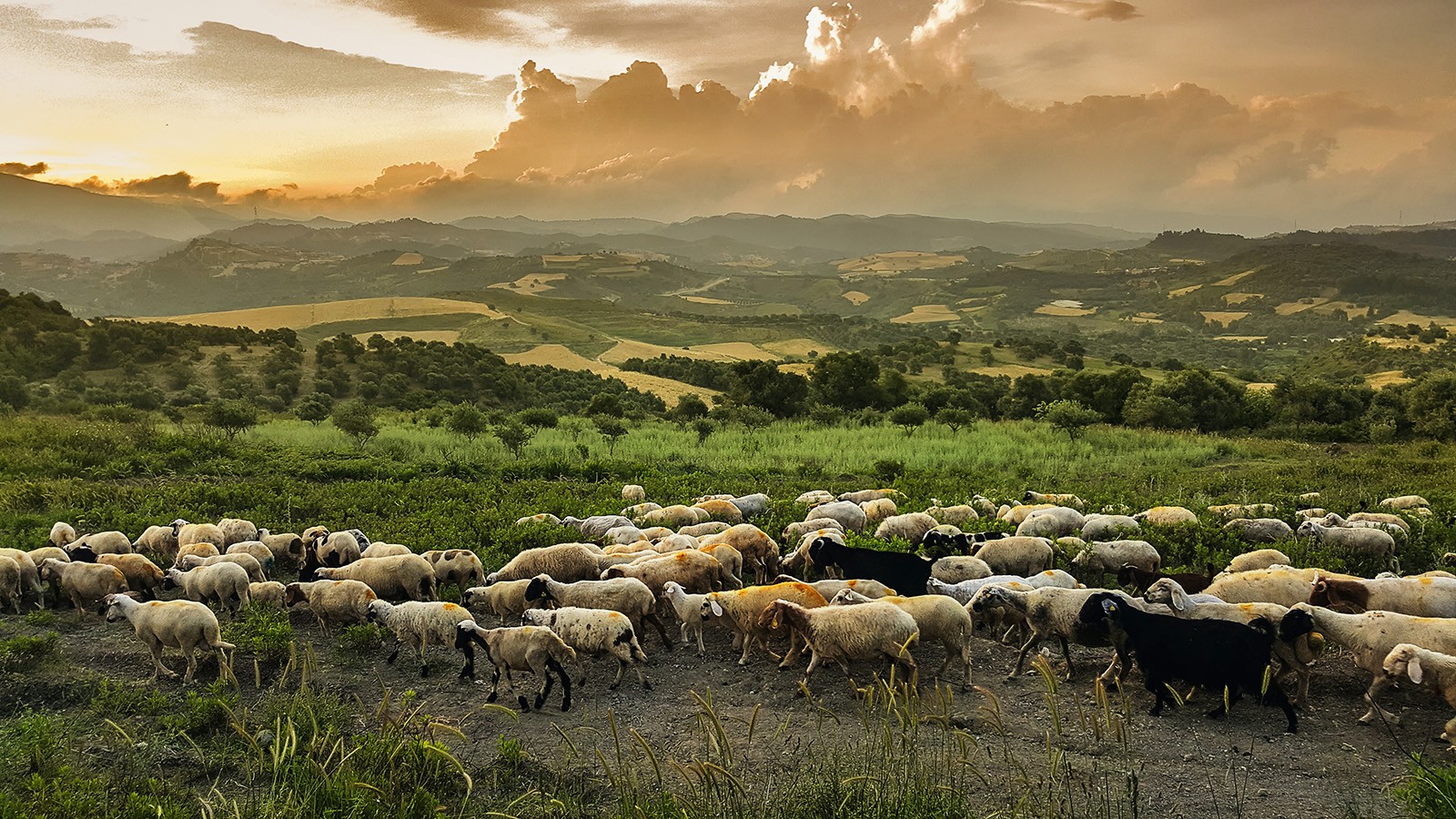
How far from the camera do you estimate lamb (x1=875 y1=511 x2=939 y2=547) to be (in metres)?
14.6

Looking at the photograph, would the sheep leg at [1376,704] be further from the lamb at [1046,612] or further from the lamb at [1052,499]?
the lamb at [1052,499]

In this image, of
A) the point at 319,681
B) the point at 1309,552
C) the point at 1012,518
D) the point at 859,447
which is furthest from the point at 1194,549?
the point at 859,447

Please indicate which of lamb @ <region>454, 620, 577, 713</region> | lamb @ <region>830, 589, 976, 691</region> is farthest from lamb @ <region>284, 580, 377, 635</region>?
lamb @ <region>830, 589, 976, 691</region>

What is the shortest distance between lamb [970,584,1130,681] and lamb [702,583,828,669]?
85.7 inches

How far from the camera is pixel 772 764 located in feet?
22.8

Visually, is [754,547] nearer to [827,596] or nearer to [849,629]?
[827,596]

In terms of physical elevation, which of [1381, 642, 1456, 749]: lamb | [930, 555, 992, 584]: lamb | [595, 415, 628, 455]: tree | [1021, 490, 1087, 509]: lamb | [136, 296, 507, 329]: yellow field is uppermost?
[136, 296, 507, 329]: yellow field

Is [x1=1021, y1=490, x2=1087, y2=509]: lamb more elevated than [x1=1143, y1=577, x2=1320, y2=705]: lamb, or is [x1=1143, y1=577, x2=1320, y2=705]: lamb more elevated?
[x1=1143, y1=577, x2=1320, y2=705]: lamb

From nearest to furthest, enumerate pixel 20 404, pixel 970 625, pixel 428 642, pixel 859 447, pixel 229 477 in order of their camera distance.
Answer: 1. pixel 970 625
2. pixel 428 642
3. pixel 229 477
4. pixel 859 447
5. pixel 20 404

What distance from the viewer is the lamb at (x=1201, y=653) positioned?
7738mm

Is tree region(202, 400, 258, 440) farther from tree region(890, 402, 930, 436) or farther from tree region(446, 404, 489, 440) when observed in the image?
tree region(890, 402, 930, 436)

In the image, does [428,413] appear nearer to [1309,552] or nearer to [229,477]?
[229,477]

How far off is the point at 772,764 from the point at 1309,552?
1097cm

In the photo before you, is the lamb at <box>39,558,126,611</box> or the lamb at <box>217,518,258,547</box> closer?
the lamb at <box>39,558,126,611</box>
